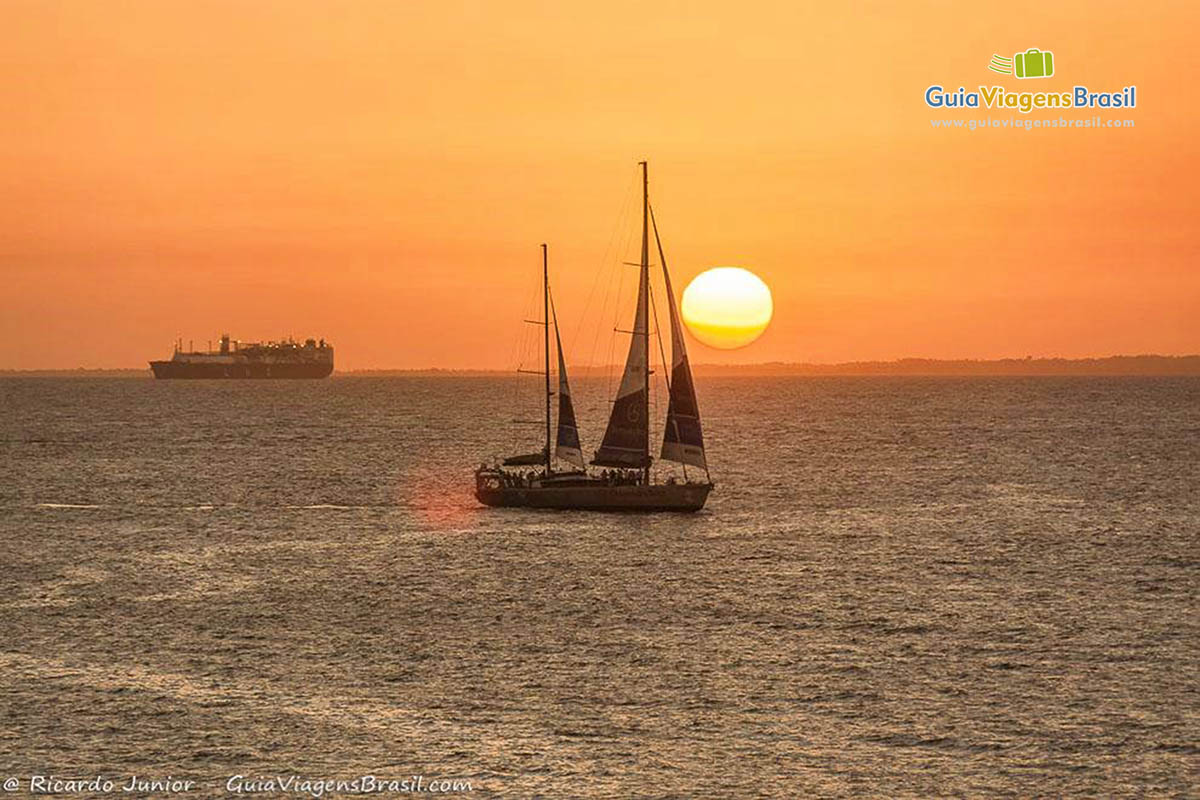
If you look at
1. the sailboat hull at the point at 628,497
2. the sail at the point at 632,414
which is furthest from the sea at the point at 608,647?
the sail at the point at 632,414

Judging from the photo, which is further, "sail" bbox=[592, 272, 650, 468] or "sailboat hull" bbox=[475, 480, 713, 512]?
"sailboat hull" bbox=[475, 480, 713, 512]

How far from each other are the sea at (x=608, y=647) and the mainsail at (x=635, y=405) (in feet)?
13.9

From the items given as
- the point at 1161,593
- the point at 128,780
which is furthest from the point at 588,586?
the point at 128,780

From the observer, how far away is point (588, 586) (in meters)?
64.4

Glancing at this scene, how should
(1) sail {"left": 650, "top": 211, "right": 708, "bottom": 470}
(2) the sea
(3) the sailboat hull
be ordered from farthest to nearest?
1. (3) the sailboat hull
2. (1) sail {"left": 650, "top": 211, "right": 708, "bottom": 470}
3. (2) the sea

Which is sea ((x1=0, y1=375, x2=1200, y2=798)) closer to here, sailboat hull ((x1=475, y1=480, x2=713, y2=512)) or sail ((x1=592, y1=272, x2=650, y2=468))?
sailboat hull ((x1=475, y1=480, x2=713, y2=512))

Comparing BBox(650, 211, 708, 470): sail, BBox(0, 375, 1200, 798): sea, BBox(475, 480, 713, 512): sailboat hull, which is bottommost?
BBox(0, 375, 1200, 798): sea

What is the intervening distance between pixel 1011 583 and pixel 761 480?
55341mm

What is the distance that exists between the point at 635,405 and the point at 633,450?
2.76m

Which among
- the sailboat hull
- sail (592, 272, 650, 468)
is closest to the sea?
the sailboat hull

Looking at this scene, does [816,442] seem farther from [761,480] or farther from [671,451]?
[671,451]

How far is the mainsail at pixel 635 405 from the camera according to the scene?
83.2 meters

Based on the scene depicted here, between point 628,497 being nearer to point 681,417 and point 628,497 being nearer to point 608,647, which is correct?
point 681,417

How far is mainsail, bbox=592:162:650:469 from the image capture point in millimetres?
83250
